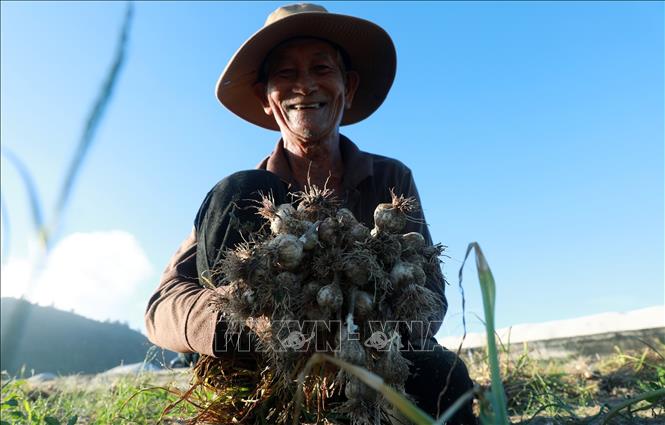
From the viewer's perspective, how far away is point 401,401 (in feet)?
1.97

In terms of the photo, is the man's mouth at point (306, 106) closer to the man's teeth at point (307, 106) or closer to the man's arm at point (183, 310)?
the man's teeth at point (307, 106)

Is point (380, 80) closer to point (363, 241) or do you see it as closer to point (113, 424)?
point (363, 241)

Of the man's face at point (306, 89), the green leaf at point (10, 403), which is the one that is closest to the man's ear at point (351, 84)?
the man's face at point (306, 89)

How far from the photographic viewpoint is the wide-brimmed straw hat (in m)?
2.30

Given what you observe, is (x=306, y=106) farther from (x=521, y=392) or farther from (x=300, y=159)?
(x=521, y=392)

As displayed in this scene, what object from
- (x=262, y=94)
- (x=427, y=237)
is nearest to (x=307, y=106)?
(x=262, y=94)

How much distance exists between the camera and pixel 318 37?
Result: 94.0 inches

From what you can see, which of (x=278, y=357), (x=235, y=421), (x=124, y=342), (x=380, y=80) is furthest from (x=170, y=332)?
(x=124, y=342)

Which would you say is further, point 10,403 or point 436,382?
point 10,403

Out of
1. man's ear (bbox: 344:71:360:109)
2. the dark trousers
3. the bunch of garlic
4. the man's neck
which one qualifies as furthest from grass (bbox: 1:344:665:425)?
man's ear (bbox: 344:71:360:109)

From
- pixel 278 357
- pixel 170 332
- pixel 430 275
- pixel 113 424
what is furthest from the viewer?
pixel 113 424

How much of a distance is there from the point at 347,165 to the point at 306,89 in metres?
0.36

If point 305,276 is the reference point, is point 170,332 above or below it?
below

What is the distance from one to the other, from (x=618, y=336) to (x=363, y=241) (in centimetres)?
334
